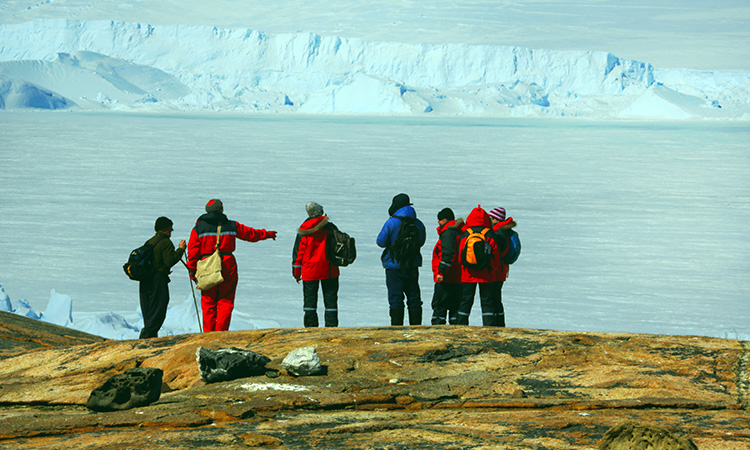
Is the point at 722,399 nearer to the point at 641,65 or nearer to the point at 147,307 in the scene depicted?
the point at 147,307

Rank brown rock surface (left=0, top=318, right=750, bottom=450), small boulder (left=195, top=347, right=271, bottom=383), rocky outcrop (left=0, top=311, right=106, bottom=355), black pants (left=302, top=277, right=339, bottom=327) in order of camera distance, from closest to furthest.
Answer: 1. brown rock surface (left=0, top=318, right=750, bottom=450)
2. small boulder (left=195, top=347, right=271, bottom=383)
3. black pants (left=302, top=277, right=339, bottom=327)
4. rocky outcrop (left=0, top=311, right=106, bottom=355)

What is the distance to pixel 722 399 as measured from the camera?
3.50m

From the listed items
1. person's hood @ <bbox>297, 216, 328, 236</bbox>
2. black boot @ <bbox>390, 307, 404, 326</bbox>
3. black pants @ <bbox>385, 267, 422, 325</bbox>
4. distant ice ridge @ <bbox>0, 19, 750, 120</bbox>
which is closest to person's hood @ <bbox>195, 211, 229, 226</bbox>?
person's hood @ <bbox>297, 216, 328, 236</bbox>

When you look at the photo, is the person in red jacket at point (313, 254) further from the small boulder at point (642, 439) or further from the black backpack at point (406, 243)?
the small boulder at point (642, 439)

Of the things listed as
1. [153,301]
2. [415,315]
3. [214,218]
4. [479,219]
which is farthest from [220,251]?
[479,219]

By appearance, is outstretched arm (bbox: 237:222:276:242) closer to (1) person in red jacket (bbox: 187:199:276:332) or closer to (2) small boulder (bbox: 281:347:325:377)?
(1) person in red jacket (bbox: 187:199:276:332)

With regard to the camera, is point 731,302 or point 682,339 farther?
point 731,302

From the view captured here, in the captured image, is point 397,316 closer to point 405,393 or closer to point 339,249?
point 339,249

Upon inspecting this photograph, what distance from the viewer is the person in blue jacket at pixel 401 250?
5.31 meters

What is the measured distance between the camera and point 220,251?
211 inches

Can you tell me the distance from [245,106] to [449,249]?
104 meters

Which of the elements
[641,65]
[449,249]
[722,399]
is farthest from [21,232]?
[641,65]

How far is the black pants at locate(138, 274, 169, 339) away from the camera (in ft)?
17.9

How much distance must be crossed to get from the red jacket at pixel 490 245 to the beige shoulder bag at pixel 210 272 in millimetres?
1730
